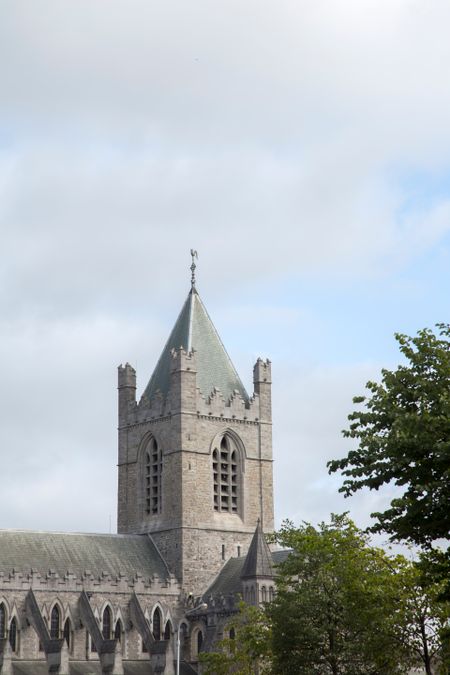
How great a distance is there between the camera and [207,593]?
9088 centimetres

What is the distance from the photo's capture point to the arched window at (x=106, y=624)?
8806 cm

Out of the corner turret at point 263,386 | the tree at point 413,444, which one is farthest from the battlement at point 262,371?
the tree at point 413,444

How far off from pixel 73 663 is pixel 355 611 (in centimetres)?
3232

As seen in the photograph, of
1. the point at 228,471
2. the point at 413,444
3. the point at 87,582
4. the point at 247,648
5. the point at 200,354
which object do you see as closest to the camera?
the point at 413,444

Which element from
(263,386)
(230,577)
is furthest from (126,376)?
(230,577)

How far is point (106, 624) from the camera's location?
88375 millimetres

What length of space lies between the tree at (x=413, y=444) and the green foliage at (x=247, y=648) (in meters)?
26.9

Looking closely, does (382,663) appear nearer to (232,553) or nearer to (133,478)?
(232,553)

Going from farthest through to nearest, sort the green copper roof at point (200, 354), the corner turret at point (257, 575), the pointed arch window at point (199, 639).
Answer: the green copper roof at point (200, 354) → the pointed arch window at point (199, 639) → the corner turret at point (257, 575)

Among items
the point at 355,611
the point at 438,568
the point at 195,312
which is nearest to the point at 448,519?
the point at 438,568

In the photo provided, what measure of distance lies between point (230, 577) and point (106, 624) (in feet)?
29.2

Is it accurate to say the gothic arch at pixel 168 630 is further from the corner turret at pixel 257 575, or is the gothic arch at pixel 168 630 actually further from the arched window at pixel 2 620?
the arched window at pixel 2 620

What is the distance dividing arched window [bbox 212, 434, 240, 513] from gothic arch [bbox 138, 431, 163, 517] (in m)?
4.03

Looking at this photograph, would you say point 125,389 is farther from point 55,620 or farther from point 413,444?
point 413,444
